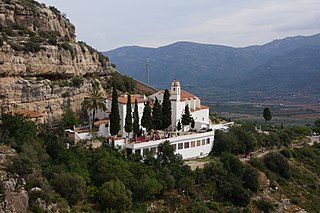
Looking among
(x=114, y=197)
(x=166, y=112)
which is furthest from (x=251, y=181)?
(x=114, y=197)

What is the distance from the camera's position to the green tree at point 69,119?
3488cm

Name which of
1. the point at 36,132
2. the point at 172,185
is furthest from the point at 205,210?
the point at 36,132

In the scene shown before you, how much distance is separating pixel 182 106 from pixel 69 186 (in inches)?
738

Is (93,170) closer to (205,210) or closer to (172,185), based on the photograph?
(172,185)

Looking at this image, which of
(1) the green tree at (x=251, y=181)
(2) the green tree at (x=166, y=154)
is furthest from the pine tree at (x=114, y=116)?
(1) the green tree at (x=251, y=181)

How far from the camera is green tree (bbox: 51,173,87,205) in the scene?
25.9m

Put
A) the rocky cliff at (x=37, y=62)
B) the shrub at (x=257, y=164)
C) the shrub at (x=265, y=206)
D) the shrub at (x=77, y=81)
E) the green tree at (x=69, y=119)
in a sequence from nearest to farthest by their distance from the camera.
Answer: the rocky cliff at (x=37, y=62) → the green tree at (x=69, y=119) → the shrub at (x=265, y=206) → the shrub at (x=77, y=81) → the shrub at (x=257, y=164)

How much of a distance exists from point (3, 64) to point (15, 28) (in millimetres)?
6078

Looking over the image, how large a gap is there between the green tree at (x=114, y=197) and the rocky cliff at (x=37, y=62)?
9469 mm

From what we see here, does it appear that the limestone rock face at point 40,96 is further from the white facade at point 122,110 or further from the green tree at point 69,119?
the white facade at point 122,110

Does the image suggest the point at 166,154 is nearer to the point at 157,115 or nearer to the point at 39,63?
the point at 157,115

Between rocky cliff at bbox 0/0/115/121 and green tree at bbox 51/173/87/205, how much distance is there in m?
7.49

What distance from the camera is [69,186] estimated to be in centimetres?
2592

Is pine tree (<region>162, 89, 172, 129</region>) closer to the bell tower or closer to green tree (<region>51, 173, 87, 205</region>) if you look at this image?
the bell tower
